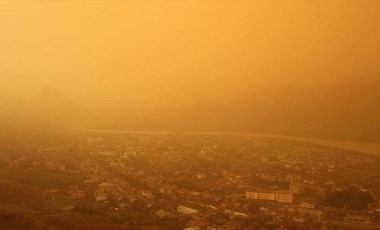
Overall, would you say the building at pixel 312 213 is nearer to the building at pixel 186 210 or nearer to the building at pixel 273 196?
the building at pixel 273 196

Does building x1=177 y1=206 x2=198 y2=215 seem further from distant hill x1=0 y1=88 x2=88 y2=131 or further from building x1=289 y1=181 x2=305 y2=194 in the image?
distant hill x1=0 y1=88 x2=88 y2=131

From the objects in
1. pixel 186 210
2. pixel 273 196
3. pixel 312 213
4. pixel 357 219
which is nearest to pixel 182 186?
pixel 186 210

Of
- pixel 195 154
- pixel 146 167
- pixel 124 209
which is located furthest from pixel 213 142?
pixel 124 209

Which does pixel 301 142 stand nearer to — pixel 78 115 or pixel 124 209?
pixel 124 209

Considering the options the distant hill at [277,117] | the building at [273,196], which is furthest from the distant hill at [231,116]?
the building at [273,196]

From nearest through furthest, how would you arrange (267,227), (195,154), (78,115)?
(267,227), (195,154), (78,115)

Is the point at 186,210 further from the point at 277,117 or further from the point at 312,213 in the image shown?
the point at 277,117

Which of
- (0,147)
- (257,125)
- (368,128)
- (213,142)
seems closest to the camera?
(0,147)
